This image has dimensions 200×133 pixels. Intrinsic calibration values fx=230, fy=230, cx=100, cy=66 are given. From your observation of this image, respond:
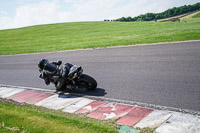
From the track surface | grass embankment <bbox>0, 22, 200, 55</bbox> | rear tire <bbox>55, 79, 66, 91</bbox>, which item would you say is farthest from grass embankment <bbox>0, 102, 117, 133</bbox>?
grass embankment <bbox>0, 22, 200, 55</bbox>

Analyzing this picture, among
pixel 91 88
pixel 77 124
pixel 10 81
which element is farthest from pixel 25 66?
pixel 77 124

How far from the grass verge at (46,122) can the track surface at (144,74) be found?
69.4 inches

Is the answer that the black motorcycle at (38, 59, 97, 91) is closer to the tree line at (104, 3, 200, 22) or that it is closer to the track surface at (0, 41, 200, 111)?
Answer: the track surface at (0, 41, 200, 111)

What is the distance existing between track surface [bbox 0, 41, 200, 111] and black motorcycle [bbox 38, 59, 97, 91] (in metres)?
0.36

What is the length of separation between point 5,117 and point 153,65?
20.7ft

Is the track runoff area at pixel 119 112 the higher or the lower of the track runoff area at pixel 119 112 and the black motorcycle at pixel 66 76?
the lower

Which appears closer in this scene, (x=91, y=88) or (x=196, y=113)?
(x=196, y=113)

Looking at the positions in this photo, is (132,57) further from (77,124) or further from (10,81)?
(77,124)

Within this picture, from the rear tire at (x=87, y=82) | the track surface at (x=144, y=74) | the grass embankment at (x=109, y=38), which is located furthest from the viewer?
the grass embankment at (x=109, y=38)

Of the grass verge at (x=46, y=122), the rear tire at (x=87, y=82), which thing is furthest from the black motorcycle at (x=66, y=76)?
the grass verge at (x=46, y=122)

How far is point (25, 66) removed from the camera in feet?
47.1

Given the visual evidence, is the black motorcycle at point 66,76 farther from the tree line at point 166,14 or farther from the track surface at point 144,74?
the tree line at point 166,14

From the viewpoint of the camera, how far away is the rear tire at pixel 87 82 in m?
8.09

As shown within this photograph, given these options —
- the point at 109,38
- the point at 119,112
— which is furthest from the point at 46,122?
the point at 109,38
